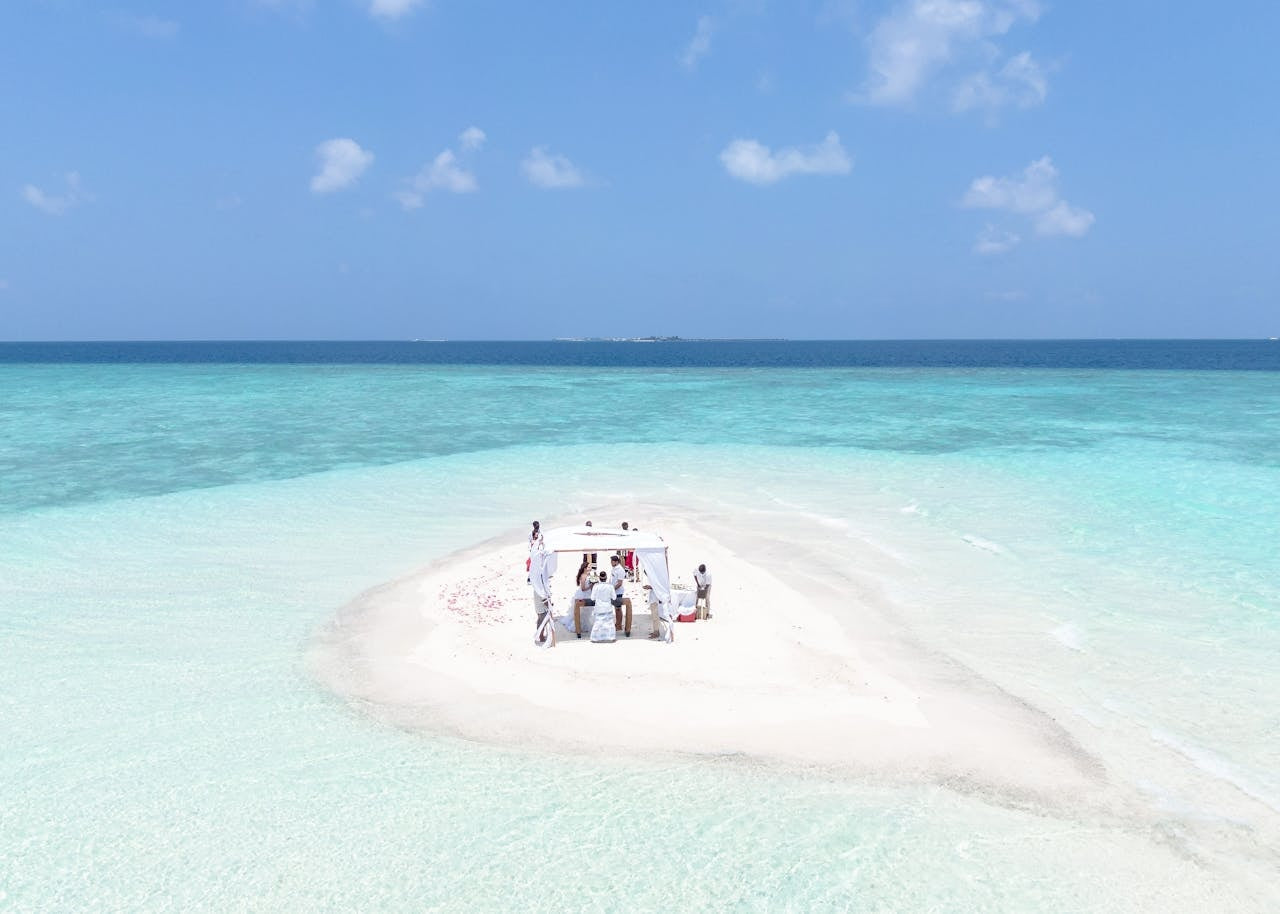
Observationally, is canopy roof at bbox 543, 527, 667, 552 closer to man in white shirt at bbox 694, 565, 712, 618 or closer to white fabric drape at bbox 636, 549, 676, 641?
white fabric drape at bbox 636, 549, 676, 641

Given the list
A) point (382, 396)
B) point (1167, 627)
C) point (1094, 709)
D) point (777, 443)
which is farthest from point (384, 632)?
point (382, 396)

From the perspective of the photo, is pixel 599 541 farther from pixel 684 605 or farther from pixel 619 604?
pixel 684 605

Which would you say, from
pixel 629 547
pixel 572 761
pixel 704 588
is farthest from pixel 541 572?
pixel 572 761

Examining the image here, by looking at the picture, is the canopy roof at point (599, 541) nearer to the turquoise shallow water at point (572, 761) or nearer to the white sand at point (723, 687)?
the white sand at point (723, 687)

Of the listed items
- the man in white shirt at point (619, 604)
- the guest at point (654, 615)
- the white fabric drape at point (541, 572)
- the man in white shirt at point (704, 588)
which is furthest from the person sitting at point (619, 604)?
the man in white shirt at point (704, 588)

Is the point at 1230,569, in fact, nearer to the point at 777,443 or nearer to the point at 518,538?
the point at 518,538

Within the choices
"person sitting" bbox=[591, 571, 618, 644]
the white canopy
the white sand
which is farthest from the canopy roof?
the white sand
